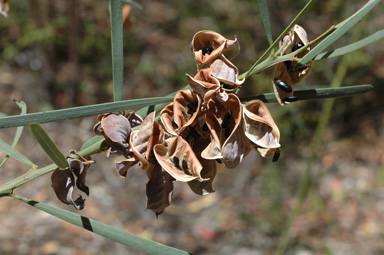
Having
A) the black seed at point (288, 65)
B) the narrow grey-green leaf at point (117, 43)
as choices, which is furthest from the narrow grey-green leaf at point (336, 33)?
the narrow grey-green leaf at point (117, 43)

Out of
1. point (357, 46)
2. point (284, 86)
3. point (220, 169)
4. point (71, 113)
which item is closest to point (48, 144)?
point (71, 113)

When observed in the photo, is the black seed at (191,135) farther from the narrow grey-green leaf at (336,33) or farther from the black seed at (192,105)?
the narrow grey-green leaf at (336,33)

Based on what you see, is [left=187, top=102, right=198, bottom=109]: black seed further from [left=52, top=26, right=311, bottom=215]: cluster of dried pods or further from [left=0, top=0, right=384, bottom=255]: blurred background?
[left=0, top=0, right=384, bottom=255]: blurred background

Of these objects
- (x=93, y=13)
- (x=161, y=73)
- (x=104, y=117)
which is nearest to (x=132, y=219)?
(x=161, y=73)

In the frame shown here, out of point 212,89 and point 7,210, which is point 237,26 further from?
point 212,89

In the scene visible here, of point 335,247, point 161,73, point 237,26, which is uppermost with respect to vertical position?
point 237,26

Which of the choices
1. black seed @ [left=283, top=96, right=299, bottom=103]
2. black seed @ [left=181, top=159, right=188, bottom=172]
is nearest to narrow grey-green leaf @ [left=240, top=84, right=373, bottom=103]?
black seed @ [left=283, top=96, right=299, bottom=103]

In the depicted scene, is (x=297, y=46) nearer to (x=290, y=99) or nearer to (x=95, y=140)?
(x=290, y=99)
